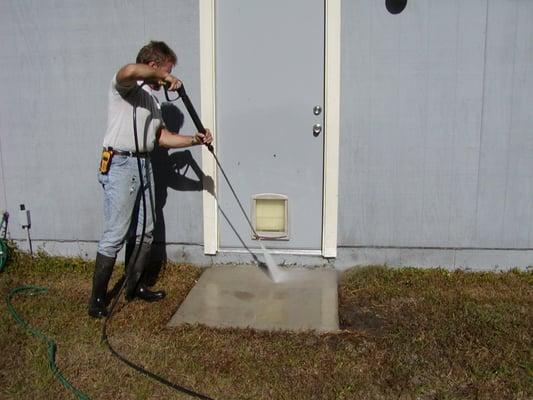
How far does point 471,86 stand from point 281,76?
4.81ft

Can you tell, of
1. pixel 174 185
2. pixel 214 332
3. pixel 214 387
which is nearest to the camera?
pixel 214 387

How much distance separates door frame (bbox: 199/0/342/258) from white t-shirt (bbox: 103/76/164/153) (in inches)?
30.5

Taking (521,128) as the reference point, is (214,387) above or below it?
below

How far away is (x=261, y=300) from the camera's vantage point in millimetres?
4035

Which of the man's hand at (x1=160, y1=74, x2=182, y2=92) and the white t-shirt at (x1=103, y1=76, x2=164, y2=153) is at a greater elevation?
the man's hand at (x1=160, y1=74, x2=182, y2=92)

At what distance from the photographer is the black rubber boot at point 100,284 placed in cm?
372

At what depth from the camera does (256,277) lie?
14.6ft

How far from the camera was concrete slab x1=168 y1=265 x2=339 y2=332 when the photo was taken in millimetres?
3691

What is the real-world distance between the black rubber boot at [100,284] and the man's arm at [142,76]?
1174 millimetres

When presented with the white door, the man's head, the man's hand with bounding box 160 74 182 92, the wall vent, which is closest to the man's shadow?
the white door

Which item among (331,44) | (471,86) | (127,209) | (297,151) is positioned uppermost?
(331,44)

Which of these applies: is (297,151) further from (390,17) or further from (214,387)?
(214,387)

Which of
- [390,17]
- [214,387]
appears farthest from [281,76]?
[214,387]

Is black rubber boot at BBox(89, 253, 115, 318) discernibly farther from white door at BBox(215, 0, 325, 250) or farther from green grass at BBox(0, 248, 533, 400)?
white door at BBox(215, 0, 325, 250)
